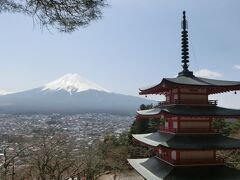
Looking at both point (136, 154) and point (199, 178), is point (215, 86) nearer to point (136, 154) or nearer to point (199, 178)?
point (199, 178)

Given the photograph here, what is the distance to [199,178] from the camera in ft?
41.1

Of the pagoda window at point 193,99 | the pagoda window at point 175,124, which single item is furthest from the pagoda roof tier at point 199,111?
the pagoda window at point 175,124

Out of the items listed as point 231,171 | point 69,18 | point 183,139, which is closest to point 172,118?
point 183,139

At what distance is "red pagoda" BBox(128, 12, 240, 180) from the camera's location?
1286 centimetres

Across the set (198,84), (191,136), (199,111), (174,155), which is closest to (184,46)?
(198,84)

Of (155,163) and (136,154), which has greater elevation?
(155,163)

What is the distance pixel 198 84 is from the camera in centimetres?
1366

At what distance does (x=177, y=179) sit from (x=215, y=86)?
3973 millimetres

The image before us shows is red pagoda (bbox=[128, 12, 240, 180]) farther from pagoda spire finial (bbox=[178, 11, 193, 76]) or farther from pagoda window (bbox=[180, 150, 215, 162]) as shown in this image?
pagoda spire finial (bbox=[178, 11, 193, 76])

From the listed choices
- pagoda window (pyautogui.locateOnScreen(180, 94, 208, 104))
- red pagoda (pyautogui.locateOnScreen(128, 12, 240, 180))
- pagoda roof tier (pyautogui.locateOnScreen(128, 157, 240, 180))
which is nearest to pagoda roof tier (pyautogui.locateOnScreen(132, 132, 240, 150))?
red pagoda (pyautogui.locateOnScreen(128, 12, 240, 180))

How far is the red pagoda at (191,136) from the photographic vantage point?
1286 centimetres

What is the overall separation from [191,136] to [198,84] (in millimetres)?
2015

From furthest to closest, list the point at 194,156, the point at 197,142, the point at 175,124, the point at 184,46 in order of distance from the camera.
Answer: the point at 184,46, the point at 175,124, the point at 194,156, the point at 197,142

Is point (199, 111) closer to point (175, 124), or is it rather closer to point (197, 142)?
point (175, 124)
